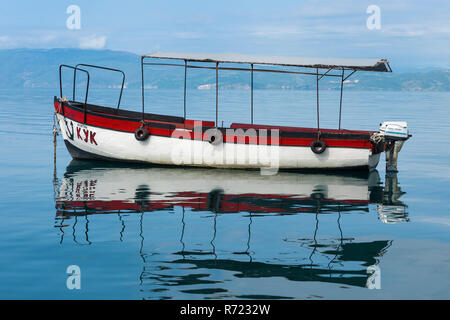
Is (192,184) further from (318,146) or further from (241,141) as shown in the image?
(318,146)

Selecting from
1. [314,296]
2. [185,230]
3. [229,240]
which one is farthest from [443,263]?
[185,230]

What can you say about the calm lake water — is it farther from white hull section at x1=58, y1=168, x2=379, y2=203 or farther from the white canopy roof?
the white canopy roof

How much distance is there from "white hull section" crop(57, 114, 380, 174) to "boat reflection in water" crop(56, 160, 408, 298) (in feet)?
1.23

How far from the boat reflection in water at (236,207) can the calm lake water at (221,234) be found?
34 millimetres

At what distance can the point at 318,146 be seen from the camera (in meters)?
19.5

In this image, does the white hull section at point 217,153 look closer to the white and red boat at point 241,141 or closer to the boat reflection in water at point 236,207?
the white and red boat at point 241,141

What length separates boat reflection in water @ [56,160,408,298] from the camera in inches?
374

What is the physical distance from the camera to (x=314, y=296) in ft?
27.7

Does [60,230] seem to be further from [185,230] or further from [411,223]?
[411,223]

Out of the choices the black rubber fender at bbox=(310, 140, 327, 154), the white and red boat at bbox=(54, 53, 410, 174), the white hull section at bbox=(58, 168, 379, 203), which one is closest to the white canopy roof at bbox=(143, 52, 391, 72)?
the white and red boat at bbox=(54, 53, 410, 174)

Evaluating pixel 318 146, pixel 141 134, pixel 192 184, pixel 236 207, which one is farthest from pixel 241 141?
pixel 236 207

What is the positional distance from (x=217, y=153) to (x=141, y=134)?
2766 millimetres
